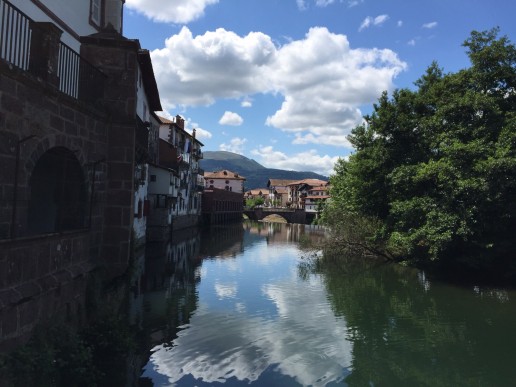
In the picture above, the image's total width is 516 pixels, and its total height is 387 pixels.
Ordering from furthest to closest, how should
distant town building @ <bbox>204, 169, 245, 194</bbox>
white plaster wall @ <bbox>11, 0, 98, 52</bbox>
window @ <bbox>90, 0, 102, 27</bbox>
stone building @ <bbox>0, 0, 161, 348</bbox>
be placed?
distant town building @ <bbox>204, 169, 245, 194</bbox> < window @ <bbox>90, 0, 102, 27</bbox> < white plaster wall @ <bbox>11, 0, 98, 52</bbox> < stone building @ <bbox>0, 0, 161, 348</bbox>

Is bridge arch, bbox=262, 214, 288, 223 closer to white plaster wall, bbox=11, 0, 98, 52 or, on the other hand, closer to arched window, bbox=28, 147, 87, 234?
white plaster wall, bbox=11, 0, 98, 52

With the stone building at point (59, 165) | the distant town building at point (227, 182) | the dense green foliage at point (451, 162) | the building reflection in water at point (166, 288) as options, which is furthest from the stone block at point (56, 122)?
the distant town building at point (227, 182)

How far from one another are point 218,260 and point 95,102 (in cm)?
2164

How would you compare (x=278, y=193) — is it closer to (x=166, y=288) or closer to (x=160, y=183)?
(x=160, y=183)

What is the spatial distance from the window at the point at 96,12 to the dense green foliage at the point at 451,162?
54.1ft

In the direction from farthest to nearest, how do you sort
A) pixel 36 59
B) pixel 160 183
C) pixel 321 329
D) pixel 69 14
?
pixel 160 183 → pixel 69 14 → pixel 321 329 → pixel 36 59

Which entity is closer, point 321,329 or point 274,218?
Result: point 321,329

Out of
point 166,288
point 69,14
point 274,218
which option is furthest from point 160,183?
point 274,218

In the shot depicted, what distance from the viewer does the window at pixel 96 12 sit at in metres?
18.6

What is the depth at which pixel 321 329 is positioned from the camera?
14.1 meters

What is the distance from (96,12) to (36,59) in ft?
42.6

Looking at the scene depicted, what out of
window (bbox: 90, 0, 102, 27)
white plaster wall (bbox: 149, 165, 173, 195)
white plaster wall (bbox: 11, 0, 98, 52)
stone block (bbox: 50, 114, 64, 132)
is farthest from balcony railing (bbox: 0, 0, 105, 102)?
white plaster wall (bbox: 149, 165, 173, 195)

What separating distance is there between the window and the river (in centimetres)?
1225

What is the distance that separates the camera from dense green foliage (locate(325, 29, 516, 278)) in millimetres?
20250
